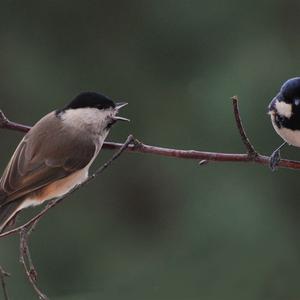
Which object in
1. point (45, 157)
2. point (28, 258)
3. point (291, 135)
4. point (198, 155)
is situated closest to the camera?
point (28, 258)

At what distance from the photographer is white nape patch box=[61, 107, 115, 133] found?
200 centimetres

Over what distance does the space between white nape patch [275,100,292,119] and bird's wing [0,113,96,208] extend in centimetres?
53

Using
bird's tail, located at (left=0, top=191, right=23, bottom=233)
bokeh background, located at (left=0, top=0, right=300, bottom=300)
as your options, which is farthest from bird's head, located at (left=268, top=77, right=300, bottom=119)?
bokeh background, located at (left=0, top=0, right=300, bottom=300)

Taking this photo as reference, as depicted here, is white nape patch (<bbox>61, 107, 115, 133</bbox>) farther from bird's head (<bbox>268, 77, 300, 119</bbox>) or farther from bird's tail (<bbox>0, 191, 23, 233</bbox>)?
bird's head (<bbox>268, 77, 300, 119</bbox>)

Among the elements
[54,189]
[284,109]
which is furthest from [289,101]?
[54,189]

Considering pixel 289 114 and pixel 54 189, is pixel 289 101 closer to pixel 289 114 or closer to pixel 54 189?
pixel 289 114

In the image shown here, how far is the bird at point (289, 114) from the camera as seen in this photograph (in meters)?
2.14

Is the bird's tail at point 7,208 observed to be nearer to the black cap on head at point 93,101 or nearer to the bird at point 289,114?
the black cap on head at point 93,101

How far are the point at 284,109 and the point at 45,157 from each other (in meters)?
0.66

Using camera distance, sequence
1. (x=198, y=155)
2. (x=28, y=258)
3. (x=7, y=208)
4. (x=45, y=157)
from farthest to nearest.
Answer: (x=45, y=157) → (x=7, y=208) → (x=198, y=155) → (x=28, y=258)

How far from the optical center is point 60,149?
6.55 feet

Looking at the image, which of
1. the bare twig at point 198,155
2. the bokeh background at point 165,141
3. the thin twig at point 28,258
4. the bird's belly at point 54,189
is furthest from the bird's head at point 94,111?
the bokeh background at point 165,141

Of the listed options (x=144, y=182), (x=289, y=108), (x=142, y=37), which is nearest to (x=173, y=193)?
(x=144, y=182)

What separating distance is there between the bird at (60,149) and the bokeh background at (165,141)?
5.77 ft
